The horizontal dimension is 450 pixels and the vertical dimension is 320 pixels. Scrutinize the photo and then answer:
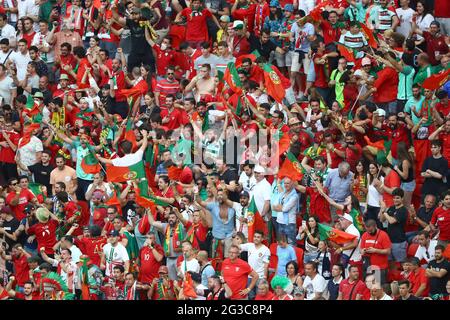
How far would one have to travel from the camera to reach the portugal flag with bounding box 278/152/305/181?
28.6 meters

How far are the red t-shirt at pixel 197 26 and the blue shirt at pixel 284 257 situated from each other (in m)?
6.38

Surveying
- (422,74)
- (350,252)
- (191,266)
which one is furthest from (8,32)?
(350,252)

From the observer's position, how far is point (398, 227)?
2809 centimetres

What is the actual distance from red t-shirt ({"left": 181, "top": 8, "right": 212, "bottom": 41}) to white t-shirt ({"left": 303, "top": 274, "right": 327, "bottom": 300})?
710cm

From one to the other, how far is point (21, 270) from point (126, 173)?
7.27 feet

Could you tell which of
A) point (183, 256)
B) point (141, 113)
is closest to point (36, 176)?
point (141, 113)

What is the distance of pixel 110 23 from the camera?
33.4 m

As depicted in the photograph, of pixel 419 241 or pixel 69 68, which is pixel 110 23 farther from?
pixel 419 241

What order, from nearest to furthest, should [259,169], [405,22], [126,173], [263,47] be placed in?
[259,169]
[126,173]
[405,22]
[263,47]

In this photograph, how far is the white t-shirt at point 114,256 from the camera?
92.7 feet

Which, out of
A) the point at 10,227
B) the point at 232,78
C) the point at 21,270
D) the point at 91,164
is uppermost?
the point at 232,78

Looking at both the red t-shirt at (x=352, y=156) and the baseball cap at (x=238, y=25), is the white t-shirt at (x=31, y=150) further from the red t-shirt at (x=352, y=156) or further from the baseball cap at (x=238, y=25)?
the red t-shirt at (x=352, y=156)

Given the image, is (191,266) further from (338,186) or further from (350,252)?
(338,186)

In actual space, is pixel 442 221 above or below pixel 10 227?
above
